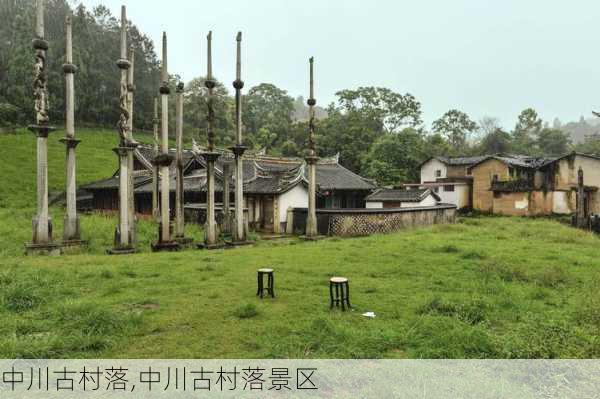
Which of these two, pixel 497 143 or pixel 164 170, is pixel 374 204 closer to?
pixel 164 170

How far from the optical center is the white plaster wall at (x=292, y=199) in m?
22.3

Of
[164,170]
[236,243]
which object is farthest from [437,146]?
[164,170]

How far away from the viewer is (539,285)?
9.27 metres

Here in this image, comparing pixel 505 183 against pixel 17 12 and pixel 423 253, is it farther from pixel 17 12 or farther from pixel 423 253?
pixel 17 12

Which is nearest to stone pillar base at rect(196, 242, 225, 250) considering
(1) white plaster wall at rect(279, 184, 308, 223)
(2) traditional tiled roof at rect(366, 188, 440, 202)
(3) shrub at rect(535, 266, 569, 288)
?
(1) white plaster wall at rect(279, 184, 308, 223)

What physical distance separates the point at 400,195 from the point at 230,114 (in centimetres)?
3963

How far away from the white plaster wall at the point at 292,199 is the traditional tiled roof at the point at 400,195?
30.8 feet

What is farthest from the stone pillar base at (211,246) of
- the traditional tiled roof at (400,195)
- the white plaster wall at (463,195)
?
the white plaster wall at (463,195)

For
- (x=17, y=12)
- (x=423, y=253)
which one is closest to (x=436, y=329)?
(x=423, y=253)

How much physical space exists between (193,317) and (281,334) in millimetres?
1699

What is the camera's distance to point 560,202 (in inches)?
1305

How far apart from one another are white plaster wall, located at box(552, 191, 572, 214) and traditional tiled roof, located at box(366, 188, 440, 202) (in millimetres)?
10233

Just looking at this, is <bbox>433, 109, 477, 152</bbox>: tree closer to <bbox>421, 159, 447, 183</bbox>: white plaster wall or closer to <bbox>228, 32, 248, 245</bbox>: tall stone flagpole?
<bbox>421, 159, 447, 183</bbox>: white plaster wall

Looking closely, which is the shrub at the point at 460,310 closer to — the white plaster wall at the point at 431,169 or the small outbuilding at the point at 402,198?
the small outbuilding at the point at 402,198
